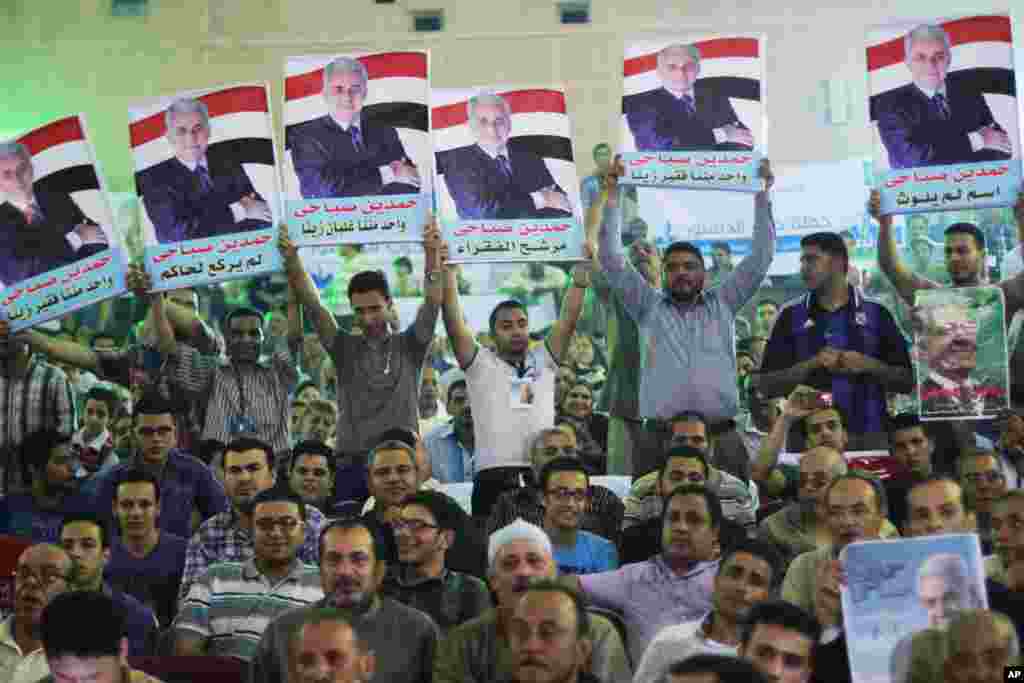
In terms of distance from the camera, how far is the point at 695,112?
26.7 ft

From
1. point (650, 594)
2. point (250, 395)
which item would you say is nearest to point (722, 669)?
point (650, 594)

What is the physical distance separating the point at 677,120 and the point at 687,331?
1.03m

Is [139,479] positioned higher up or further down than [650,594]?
higher up

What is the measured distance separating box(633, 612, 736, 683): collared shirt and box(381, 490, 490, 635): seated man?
0.81 meters

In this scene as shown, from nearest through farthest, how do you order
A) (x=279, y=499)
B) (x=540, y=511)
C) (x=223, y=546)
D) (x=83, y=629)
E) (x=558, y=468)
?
(x=83, y=629) → (x=279, y=499) → (x=223, y=546) → (x=558, y=468) → (x=540, y=511)

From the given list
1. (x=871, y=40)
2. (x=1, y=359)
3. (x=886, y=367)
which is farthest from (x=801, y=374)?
(x=1, y=359)

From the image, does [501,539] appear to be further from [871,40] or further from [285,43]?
[285,43]

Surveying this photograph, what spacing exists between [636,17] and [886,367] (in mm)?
8943

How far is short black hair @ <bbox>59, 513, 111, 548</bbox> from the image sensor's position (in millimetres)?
6379

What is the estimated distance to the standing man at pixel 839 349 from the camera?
7.83m

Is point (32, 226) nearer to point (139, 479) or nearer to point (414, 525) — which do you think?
point (139, 479)

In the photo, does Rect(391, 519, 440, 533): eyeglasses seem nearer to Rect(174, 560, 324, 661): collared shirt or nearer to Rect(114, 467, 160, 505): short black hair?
Rect(174, 560, 324, 661): collared shirt

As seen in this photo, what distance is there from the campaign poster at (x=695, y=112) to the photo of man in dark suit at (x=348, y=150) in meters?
1.08

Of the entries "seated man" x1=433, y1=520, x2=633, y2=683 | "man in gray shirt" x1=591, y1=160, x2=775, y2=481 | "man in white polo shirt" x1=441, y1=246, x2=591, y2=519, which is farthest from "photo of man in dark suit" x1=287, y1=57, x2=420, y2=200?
"seated man" x1=433, y1=520, x2=633, y2=683
